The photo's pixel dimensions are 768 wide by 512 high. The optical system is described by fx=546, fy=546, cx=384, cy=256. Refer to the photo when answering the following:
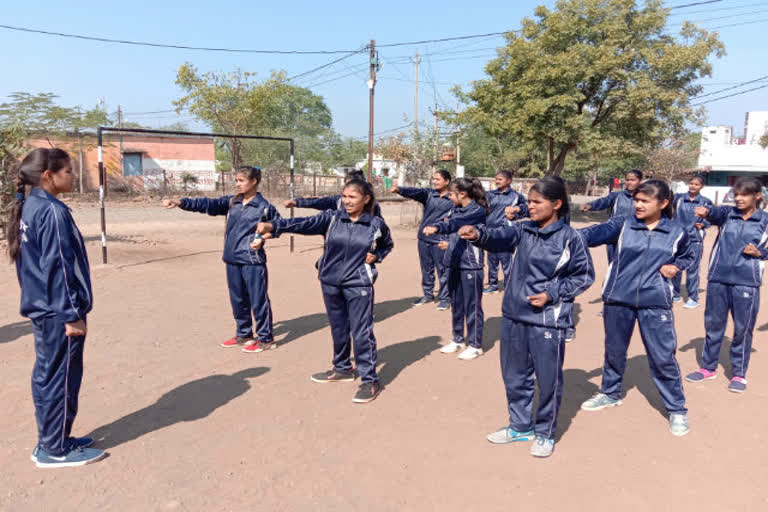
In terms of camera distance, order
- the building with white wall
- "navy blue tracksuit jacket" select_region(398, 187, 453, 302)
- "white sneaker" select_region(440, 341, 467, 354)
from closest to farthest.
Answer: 1. "white sneaker" select_region(440, 341, 467, 354)
2. "navy blue tracksuit jacket" select_region(398, 187, 453, 302)
3. the building with white wall

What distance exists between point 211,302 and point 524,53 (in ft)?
51.4

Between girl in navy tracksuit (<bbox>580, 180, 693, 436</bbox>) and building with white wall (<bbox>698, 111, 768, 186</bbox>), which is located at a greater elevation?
building with white wall (<bbox>698, 111, 768, 186</bbox>)

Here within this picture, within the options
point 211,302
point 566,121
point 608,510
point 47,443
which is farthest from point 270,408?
point 566,121

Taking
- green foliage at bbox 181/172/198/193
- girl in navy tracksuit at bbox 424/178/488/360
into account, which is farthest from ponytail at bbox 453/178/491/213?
green foliage at bbox 181/172/198/193

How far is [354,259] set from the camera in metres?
4.28

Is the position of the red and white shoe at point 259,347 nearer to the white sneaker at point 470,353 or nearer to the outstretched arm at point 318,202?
the outstretched arm at point 318,202

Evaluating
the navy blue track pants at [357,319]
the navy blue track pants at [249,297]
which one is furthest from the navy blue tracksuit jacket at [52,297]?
the navy blue track pants at [249,297]

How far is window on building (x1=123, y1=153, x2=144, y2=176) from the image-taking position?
98.1 ft

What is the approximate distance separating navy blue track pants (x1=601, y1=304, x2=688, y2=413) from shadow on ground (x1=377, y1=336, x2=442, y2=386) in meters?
1.89

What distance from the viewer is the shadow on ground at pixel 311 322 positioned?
6.25 m

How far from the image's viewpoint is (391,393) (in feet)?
15.0

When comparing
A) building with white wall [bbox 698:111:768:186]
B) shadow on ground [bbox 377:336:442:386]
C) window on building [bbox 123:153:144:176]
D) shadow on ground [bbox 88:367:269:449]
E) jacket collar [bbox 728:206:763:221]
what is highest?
building with white wall [bbox 698:111:768:186]

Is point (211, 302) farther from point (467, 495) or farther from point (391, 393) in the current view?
point (467, 495)

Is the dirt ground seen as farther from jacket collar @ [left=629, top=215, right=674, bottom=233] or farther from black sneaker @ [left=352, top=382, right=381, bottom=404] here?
jacket collar @ [left=629, top=215, right=674, bottom=233]
